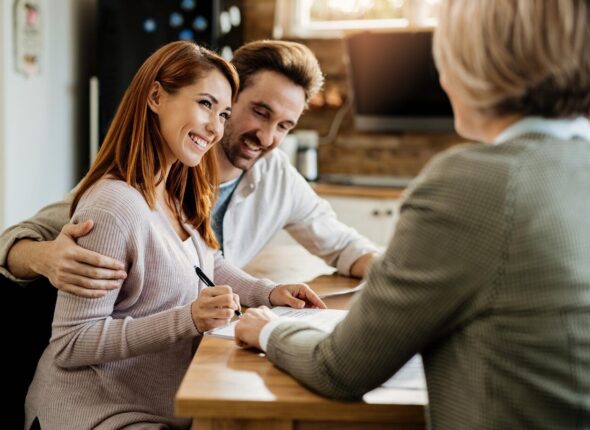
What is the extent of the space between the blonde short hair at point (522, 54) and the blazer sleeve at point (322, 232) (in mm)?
1104

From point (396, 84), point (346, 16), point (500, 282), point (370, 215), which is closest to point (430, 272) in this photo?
point (500, 282)

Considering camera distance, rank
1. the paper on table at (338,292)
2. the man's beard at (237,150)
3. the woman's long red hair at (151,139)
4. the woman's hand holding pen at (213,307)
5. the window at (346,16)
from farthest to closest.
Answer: the window at (346,16) → the man's beard at (237,150) → the paper on table at (338,292) → the woman's long red hair at (151,139) → the woman's hand holding pen at (213,307)

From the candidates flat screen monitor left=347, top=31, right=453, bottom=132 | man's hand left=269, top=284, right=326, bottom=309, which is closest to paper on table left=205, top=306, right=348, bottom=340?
man's hand left=269, top=284, right=326, bottom=309

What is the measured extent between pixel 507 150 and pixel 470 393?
29 centimetres

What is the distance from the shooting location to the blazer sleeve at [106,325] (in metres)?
1.20

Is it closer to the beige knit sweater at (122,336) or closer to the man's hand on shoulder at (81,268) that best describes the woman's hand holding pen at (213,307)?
the beige knit sweater at (122,336)

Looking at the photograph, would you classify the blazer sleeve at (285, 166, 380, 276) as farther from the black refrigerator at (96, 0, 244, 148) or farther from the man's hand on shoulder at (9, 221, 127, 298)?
the black refrigerator at (96, 0, 244, 148)

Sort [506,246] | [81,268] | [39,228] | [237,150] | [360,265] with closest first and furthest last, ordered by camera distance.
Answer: [506,246] → [81,268] → [39,228] → [360,265] → [237,150]

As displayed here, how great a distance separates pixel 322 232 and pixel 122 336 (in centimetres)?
→ 97

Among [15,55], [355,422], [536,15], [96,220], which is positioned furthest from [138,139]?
[15,55]

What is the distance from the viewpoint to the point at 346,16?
175 inches

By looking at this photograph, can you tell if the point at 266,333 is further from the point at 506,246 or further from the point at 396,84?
the point at 396,84

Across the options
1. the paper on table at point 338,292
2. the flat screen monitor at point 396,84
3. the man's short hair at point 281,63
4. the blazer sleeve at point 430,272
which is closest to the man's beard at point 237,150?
the man's short hair at point 281,63

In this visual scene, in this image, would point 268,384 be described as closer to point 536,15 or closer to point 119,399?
point 119,399
